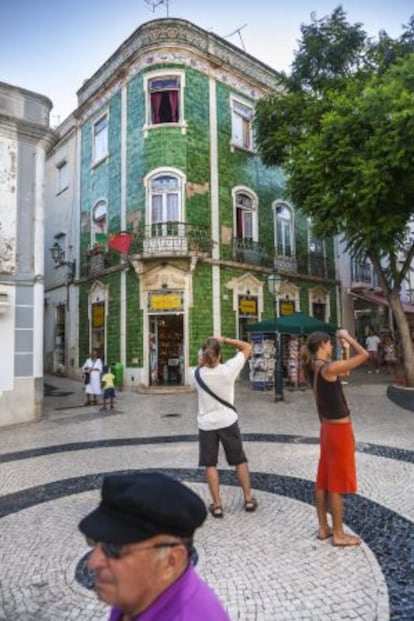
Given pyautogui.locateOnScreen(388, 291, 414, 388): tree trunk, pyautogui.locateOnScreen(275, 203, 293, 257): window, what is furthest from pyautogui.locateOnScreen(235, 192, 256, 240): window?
pyautogui.locateOnScreen(388, 291, 414, 388): tree trunk

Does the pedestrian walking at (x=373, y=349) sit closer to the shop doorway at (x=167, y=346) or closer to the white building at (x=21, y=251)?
the shop doorway at (x=167, y=346)

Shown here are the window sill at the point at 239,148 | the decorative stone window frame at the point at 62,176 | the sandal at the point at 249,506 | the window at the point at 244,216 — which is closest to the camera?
the sandal at the point at 249,506

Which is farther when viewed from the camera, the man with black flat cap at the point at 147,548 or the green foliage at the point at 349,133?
the green foliage at the point at 349,133

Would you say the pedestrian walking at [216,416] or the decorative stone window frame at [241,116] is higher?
the decorative stone window frame at [241,116]

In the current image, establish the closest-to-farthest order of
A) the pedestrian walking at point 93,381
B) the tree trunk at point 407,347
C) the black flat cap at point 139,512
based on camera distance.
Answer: the black flat cap at point 139,512 → the pedestrian walking at point 93,381 → the tree trunk at point 407,347

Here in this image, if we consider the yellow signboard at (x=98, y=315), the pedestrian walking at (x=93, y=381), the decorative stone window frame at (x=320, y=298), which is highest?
the decorative stone window frame at (x=320, y=298)

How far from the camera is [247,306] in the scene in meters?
17.8

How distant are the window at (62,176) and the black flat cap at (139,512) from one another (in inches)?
904

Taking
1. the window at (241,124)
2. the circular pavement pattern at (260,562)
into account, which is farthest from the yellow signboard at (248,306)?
the circular pavement pattern at (260,562)

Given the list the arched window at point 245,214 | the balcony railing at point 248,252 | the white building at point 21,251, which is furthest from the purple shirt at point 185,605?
the arched window at point 245,214

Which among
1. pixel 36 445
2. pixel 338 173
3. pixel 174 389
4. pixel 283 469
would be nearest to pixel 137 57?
pixel 338 173

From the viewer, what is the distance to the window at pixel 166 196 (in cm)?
1641

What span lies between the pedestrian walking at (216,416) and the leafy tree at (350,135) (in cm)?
837

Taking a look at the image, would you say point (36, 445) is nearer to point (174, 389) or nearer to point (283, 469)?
point (283, 469)
